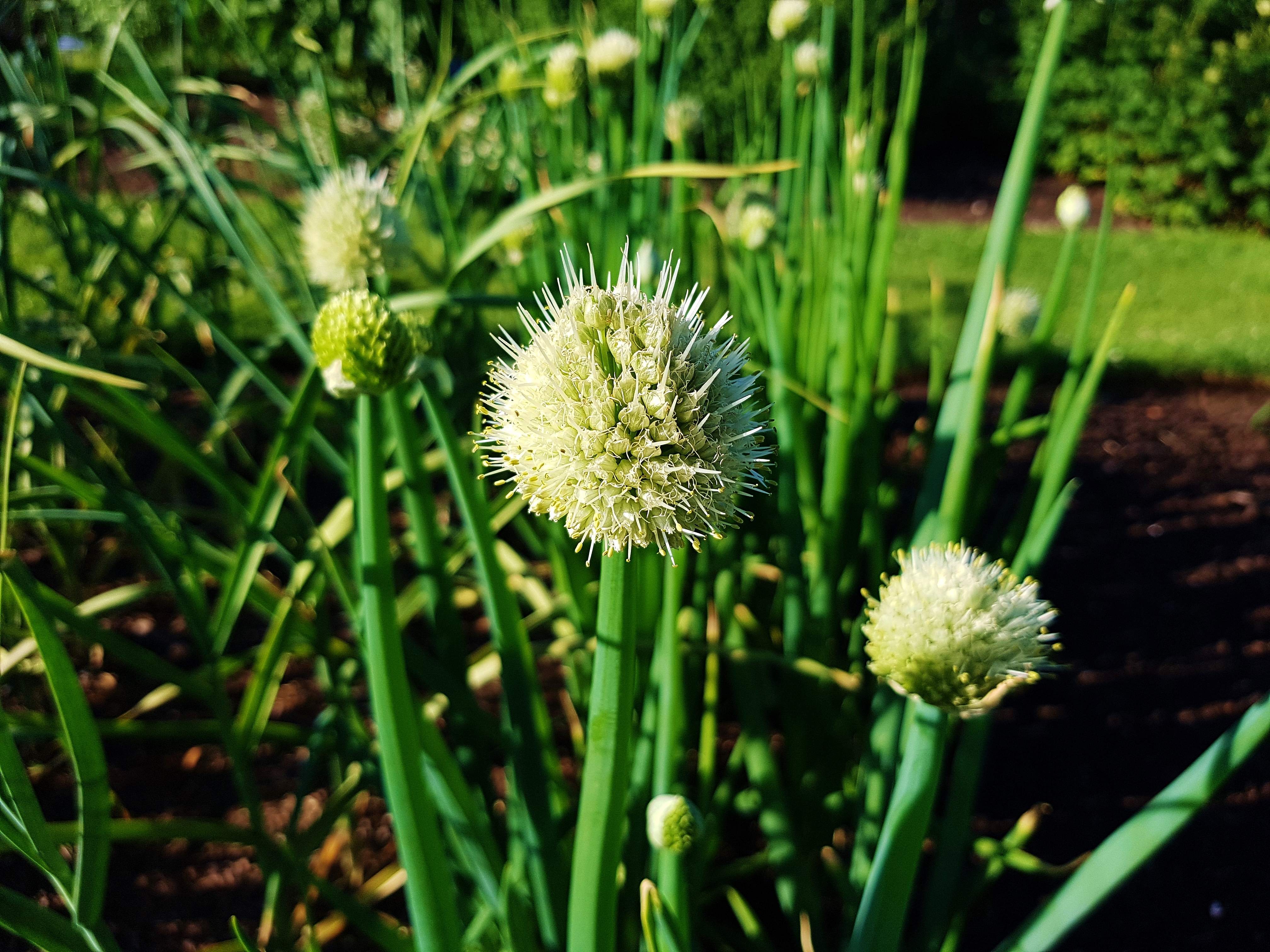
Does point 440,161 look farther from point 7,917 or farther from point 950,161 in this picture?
point 950,161

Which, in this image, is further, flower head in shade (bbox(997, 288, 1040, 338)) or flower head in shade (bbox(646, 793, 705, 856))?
flower head in shade (bbox(997, 288, 1040, 338))

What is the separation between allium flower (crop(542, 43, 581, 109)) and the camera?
149cm

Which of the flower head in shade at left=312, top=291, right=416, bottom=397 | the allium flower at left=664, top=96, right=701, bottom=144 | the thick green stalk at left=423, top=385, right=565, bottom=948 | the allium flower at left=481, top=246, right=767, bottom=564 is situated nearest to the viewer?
the allium flower at left=481, top=246, right=767, bottom=564

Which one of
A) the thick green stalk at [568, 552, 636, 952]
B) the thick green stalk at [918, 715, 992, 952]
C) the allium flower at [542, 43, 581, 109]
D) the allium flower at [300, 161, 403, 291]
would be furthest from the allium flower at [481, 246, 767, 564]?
the allium flower at [542, 43, 581, 109]

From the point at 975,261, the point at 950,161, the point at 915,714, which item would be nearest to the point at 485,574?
the point at 915,714

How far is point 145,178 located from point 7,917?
215 inches

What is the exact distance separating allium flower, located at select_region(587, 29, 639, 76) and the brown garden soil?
4.38ft

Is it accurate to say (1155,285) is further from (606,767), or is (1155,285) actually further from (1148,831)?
(606,767)

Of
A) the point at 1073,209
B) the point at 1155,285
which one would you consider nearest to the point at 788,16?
the point at 1073,209

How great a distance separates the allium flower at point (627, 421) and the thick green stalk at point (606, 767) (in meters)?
0.05

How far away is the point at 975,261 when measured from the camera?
14.7ft

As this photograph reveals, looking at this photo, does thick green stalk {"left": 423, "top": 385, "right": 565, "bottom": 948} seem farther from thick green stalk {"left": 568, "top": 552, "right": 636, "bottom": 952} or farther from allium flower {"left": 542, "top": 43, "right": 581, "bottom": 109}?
allium flower {"left": 542, "top": 43, "right": 581, "bottom": 109}

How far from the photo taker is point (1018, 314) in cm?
173

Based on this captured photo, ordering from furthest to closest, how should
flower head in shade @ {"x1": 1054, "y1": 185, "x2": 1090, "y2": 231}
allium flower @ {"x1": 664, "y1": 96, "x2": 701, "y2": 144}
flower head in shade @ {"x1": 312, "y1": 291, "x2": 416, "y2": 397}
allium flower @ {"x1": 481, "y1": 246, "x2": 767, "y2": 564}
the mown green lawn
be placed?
1. the mown green lawn
2. allium flower @ {"x1": 664, "y1": 96, "x2": 701, "y2": 144}
3. flower head in shade @ {"x1": 1054, "y1": 185, "x2": 1090, "y2": 231}
4. flower head in shade @ {"x1": 312, "y1": 291, "x2": 416, "y2": 397}
5. allium flower @ {"x1": 481, "y1": 246, "x2": 767, "y2": 564}
